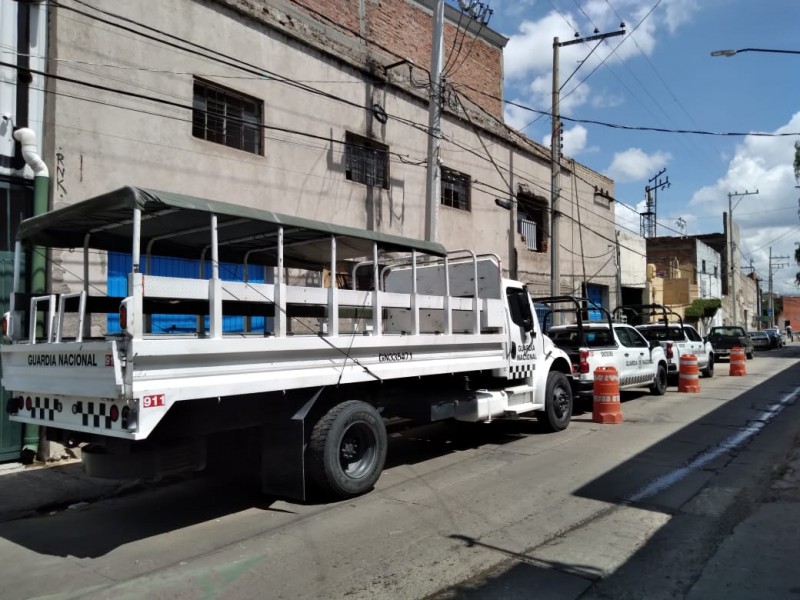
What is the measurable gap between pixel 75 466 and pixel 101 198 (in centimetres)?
475

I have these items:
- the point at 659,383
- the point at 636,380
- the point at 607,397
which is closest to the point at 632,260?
the point at 659,383

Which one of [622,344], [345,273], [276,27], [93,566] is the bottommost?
[93,566]

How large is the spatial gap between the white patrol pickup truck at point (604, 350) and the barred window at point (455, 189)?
532 cm

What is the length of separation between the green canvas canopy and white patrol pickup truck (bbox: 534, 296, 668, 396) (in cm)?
484

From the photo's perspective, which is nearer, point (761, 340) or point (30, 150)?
point (30, 150)

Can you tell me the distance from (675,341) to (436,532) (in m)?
14.0

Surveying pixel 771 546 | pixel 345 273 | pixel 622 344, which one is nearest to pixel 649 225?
pixel 622 344

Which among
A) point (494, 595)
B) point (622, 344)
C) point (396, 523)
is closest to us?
point (494, 595)

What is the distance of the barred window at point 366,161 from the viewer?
1370 cm

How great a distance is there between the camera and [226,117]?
10992mm

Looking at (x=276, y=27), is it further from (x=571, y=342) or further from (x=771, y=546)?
(x=771, y=546)

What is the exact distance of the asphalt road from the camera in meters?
4.30

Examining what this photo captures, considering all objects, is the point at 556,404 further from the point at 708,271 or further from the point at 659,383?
the point at 708,271

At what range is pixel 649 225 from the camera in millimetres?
45625
